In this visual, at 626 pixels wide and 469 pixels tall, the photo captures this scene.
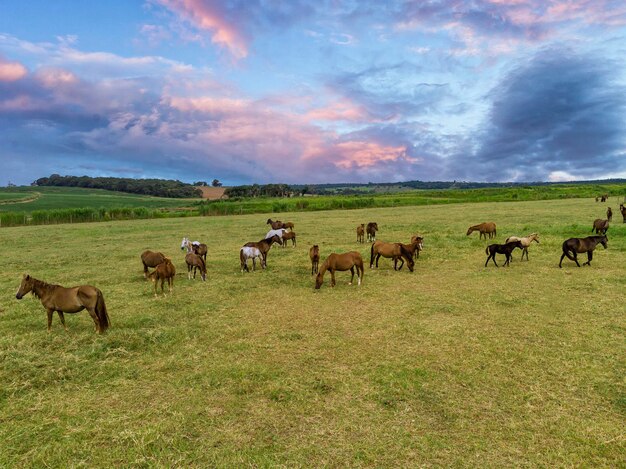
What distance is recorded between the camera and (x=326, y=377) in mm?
6738

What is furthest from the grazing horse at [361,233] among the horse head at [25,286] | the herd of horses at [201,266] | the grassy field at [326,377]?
the horse head at [25,286]

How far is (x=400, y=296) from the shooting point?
1178 centimetres

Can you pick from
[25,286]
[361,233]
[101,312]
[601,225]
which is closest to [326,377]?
[101,312]

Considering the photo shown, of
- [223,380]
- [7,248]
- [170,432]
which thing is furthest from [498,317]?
[7,248]

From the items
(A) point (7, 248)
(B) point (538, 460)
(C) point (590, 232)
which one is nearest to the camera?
(B) point (538, 460)

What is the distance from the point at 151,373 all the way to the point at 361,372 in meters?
4.13

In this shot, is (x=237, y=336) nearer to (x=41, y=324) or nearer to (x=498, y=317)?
(x=41, y=324)

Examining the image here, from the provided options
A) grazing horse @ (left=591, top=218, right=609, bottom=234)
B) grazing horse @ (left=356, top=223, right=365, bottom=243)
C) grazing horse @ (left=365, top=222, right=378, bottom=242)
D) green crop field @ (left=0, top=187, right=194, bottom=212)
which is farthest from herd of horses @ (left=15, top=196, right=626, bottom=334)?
green crop field @ (left=0, top=187, right=194, bottom=212)

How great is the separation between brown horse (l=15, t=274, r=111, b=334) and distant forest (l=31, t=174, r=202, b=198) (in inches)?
5281

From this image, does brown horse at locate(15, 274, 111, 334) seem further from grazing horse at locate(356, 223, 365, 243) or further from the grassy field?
grazing horse at locate(356, 223, 365, 243)

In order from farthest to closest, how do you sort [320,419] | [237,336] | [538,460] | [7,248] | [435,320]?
[7,248], [435,320], [237,336], [320,419], [538,460]

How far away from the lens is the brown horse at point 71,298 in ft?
27.6

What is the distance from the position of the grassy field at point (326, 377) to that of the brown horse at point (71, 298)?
1.58 ft

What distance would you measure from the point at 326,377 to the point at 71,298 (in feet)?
21.0
